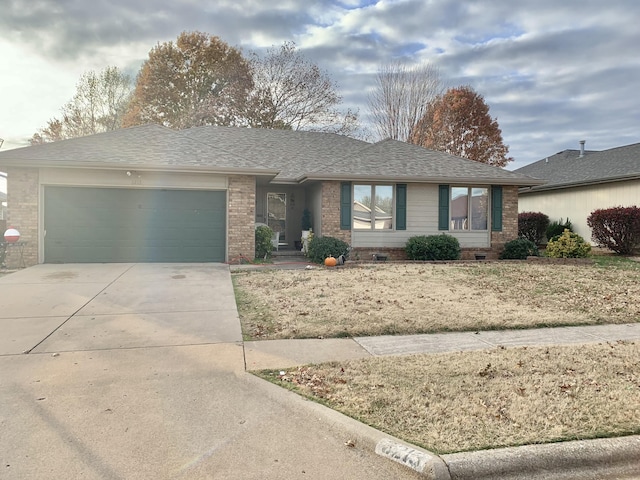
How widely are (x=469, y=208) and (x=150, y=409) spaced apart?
13365 mm

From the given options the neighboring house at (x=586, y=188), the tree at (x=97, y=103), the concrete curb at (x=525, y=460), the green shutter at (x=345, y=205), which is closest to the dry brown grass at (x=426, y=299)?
the green shutter at (x=345, y=205)

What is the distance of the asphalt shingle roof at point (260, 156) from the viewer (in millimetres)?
11836

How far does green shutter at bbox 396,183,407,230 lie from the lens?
561 inches

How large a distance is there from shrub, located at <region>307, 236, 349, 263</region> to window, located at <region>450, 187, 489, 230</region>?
4374 mm

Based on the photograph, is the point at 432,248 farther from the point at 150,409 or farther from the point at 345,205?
the point at 150,409

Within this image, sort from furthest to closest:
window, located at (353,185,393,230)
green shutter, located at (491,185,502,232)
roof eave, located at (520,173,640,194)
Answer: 1. roof eave, located at (520,173,640,194)
2. green shutter, located at (491,185,502,232)
3. window, located at (353,185,393,230)

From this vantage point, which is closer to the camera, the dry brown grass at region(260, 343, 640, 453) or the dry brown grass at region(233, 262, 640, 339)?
the dry brown grass at region(260, 343, 640, 453)

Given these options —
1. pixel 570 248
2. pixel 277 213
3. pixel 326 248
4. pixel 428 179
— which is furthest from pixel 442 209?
pixel 277 213

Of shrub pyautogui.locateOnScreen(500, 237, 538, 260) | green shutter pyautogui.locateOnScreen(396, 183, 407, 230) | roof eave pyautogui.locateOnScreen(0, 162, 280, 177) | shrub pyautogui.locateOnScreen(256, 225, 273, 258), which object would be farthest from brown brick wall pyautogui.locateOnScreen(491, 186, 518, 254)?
roof eave pyautogui.locateOnScreen(0, 162, 280, 177)

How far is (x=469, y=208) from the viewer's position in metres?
14.9

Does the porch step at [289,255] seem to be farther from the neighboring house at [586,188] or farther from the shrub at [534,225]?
the shrub at [534,225]

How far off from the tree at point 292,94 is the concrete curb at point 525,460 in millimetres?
27485

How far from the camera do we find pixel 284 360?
4648mm

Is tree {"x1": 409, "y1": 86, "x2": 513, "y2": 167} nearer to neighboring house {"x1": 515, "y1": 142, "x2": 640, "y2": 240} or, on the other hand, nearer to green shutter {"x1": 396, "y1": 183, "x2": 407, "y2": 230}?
neighboring house {"x1": 515, "y1": 142, "x2": 640, "y2": 240}
